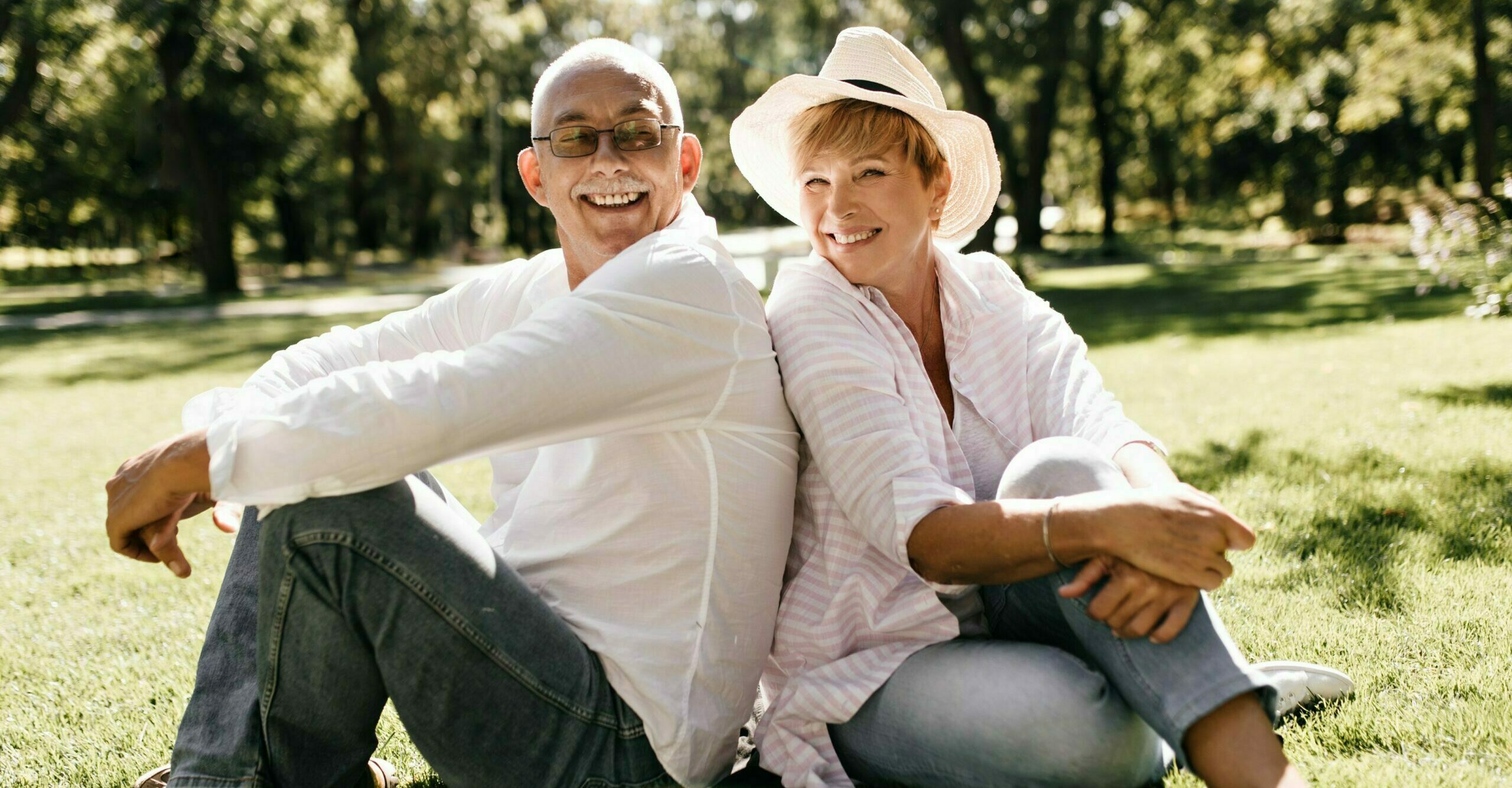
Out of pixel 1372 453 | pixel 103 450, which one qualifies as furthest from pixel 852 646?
pixel 103 450

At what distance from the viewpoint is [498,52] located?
31953 mm

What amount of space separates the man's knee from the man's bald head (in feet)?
4.12

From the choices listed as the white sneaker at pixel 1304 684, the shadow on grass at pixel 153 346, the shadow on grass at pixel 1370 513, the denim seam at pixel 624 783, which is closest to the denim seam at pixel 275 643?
the denim seam at pixel 624 783

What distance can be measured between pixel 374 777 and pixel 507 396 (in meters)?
1.15

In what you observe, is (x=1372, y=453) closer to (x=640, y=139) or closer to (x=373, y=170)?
(x=640, y=139)

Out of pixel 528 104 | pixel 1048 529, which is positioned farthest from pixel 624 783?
pixel 528 104

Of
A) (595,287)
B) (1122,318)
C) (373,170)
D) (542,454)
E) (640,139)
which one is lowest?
(1122,318)

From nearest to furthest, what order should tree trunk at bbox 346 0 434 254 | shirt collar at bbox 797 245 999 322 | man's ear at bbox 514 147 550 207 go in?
shirt collar at bbox 797 245 999 322
man's ear at bbox 514 147 550 207
tree trunk at bbox 346 0 434 254

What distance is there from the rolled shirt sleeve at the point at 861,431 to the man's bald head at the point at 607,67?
0.72 m

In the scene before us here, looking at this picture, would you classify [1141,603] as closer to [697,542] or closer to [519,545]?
[697,542]

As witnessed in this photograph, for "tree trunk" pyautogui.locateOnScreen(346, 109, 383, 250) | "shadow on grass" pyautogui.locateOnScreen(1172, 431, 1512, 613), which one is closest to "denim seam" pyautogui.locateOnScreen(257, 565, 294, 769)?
"shadow on grass" pyautogui.locateOnScreen(1172, 431, 1512, 613)

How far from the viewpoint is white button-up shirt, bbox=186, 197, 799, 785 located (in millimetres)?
2062

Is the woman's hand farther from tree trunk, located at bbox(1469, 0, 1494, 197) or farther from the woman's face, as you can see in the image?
tree trunk, located at bbox(1469, 0, 1494, 197)

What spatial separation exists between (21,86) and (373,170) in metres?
17.7
